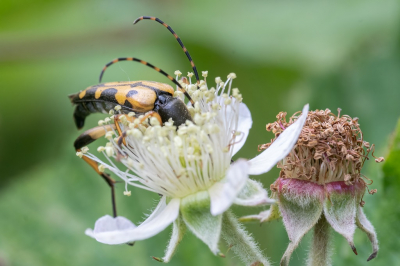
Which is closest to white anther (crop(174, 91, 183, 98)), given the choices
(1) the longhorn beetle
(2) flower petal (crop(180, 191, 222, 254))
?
(1) the longhorn beetle

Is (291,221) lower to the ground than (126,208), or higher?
higher

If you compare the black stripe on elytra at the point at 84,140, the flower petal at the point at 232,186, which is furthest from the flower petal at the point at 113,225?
the black stripe on elytra at the point at 84,140

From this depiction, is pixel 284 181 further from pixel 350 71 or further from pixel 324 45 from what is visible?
pixel 324 45

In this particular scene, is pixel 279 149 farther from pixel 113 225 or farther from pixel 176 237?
pixel 113 225

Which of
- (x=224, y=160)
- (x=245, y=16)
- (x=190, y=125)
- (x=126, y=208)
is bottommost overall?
(x=126, y=208)

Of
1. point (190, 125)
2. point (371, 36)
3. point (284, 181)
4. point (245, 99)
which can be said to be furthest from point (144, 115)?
point (371, 36)
